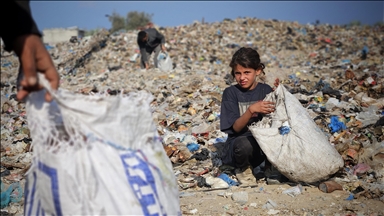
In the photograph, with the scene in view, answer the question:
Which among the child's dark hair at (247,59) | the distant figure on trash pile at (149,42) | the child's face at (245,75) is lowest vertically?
the child's face at (245,75)

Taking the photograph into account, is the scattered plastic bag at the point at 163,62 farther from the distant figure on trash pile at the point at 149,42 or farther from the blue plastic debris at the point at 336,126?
the blue plastic debris at the point at 336,126

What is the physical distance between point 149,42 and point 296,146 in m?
7.83

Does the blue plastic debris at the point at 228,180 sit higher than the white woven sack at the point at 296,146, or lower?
lower

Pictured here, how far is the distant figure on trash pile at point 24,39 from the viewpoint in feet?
4.42

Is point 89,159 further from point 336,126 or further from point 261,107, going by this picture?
point 336,126

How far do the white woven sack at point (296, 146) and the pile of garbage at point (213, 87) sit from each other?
14.9 inches

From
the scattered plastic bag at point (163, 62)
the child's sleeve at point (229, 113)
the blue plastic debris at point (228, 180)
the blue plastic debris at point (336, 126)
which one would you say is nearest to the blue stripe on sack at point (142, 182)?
the child's sleeve at point (229, 113)

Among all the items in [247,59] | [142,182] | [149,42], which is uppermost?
[149,42]

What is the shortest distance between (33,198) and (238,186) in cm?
180

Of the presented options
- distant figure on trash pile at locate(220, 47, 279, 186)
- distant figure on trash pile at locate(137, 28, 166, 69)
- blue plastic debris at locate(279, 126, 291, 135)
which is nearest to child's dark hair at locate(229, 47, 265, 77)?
distant figure on trash pile at locate(220, 47, 279, 186)

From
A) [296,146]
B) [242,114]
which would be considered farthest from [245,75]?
[296,146]

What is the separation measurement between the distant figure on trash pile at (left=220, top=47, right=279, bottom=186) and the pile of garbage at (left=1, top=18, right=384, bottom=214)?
0.61 ft

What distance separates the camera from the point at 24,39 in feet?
4.46

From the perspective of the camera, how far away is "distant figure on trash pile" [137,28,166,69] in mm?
9633
